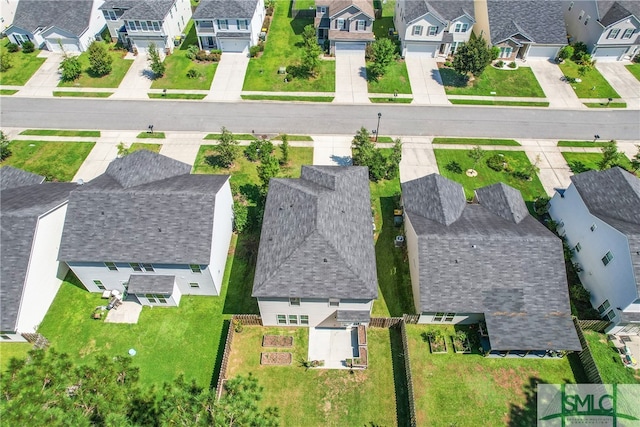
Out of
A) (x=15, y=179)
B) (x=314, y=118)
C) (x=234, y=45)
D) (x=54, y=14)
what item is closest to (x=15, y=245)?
(x=15, y=179)

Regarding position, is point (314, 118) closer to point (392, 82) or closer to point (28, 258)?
point (392, 82)

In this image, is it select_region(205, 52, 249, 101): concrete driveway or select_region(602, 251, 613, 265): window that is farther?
select_region(205, 52, 249, 101): concrete driveway

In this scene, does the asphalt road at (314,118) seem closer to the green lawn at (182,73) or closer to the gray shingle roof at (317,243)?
the green lawn at (182,73)

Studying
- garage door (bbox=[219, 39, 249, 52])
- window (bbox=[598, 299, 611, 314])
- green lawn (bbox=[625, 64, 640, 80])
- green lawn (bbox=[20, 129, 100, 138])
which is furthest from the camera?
garage door (bbox=[219, 39, 249, 52])

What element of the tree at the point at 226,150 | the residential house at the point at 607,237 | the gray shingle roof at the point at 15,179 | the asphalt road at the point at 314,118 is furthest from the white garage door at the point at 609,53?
the gray shingle roof at the point at 15,179

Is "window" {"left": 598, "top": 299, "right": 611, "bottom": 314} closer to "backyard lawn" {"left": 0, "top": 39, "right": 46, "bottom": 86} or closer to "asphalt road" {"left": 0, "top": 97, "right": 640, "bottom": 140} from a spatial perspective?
"asphalt road" {"left": 0, "top": 97, "right": 640, "bottom": 140}

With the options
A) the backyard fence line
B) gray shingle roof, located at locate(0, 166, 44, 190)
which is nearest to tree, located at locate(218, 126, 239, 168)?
gray shingle roof, located at locate(0, 166, 44, 190)
